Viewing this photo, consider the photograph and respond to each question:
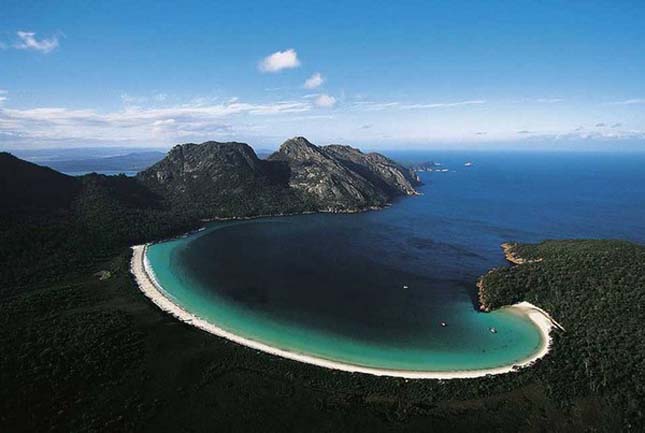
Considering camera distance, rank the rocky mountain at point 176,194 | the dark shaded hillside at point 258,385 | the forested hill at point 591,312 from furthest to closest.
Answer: the rocky mountain at point 176,194 → the forested hill at point 591,312 → the dark shaded hillside at point 258,385

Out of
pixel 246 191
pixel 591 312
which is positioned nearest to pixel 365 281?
pixel 591 312

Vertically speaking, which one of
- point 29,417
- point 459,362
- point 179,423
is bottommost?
point 459,362

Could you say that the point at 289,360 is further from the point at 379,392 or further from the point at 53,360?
the point at 53,360

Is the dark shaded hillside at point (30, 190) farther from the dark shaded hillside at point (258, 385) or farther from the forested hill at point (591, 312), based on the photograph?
the forested hill at point (591, 312)

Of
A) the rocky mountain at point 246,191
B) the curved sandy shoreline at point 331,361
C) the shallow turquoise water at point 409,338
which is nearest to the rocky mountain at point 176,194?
the rocky mountain at point 246,191

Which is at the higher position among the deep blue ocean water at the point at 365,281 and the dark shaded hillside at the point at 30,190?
the dark shaded hillside at the point at 30,190

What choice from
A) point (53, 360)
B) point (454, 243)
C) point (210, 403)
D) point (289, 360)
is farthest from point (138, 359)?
point (454, 243)
